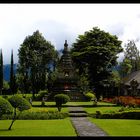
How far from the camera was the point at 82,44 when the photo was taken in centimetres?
5731

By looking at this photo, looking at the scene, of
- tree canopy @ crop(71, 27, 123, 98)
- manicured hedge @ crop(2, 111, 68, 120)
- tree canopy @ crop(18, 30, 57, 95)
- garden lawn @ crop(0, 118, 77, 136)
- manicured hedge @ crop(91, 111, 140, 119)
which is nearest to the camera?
garden lawn @ crop(0, 118, 77, 136)

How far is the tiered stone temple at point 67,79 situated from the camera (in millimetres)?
55394

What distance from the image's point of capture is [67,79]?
59.5 m

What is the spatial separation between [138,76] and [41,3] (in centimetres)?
6092

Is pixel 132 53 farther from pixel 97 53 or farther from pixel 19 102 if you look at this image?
pixel 19 102

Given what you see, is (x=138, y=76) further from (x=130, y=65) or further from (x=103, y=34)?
(x=130, y=65)

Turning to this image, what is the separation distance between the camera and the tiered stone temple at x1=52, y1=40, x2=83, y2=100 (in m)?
55.4

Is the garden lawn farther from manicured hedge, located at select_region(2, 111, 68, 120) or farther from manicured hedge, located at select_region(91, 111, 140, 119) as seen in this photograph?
manicured hedge, located at select_region(91, 111, 140, 119)

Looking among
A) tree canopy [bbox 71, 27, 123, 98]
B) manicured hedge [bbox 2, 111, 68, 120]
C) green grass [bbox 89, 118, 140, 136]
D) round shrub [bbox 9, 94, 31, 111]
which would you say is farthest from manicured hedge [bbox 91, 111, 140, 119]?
tree canopy [bbox 71, 27, 123, 98]

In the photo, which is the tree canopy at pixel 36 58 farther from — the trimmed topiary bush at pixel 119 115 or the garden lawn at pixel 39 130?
the garden lawn at pixel 39 130

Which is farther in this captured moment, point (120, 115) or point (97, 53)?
point (97, 53)

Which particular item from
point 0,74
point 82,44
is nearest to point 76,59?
point 82,44

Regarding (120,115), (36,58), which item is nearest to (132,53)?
(36,58)

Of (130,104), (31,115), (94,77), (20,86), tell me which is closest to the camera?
(31,115)
